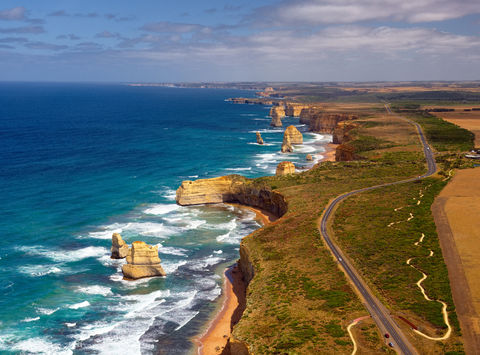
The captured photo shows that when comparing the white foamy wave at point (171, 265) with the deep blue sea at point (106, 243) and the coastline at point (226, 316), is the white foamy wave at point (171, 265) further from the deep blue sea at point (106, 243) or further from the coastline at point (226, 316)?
the coastline at point (226, 316)

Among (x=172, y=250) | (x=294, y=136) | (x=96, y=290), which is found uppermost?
(x=294, y=136)

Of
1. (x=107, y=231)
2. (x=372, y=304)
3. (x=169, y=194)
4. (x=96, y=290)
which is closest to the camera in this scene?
(x=372, y=304)

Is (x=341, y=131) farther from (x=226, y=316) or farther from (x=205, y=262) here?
(x=226, y=316)

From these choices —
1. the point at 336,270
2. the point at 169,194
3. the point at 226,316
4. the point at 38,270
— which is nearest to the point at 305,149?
the point at 169,194

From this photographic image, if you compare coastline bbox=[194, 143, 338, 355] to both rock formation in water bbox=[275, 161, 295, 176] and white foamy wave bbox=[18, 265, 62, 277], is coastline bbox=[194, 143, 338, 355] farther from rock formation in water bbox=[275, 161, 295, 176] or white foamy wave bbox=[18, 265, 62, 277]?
rock formation in water bbox=[275, 161, 295, 176]

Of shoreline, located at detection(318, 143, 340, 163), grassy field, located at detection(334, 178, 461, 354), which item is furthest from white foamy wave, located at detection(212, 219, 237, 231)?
shoreline, located at detection(318, 143, 340, 163)

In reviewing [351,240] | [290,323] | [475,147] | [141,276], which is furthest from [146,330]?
[475,147]

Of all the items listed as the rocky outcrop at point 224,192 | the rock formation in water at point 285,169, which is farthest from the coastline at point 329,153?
the rocky outcrop at point 224,192
